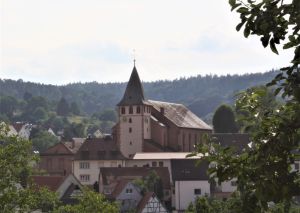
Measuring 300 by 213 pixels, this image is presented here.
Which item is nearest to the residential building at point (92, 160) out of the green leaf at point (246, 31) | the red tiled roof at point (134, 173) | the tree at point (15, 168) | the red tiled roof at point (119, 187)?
the red tiled roof at point (134, 173)

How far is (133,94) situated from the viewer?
116938 millimetres

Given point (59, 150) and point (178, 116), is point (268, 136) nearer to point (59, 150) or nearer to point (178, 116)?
point (178, 116)

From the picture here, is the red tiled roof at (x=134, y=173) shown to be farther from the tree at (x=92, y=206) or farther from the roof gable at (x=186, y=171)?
the tree at (x=92, y=206)

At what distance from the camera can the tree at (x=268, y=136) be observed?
9.28 m

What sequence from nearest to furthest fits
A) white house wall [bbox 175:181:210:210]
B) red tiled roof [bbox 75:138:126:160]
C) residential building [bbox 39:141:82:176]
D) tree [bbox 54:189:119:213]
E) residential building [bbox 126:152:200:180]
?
tree [bbox 54:189:119:213]
white house wall [bbox 175:181:210:210]
residential building [bbox 126:152:200:180]
red tiled roof [bbox 75:138:126:160]
residential building [bbox 39:141:82:176]

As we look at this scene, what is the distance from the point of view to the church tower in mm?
114375

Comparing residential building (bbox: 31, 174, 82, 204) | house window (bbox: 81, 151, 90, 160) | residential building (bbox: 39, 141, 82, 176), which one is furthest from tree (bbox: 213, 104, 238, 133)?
residential building (bbox: 31, 174, 82, 204)

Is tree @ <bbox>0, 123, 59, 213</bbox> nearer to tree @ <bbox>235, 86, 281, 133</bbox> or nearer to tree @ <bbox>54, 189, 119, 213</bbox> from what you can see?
tree @ <bbox>54, 189, 119, 213</bbox>

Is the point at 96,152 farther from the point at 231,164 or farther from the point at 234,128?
the point at 231,164

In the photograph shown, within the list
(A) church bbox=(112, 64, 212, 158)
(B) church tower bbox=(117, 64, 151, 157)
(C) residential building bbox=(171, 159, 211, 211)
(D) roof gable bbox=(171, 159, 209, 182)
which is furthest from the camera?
(A) church bbox=(112, 64, 212, 158)

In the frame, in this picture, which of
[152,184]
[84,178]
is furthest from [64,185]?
[84,178]

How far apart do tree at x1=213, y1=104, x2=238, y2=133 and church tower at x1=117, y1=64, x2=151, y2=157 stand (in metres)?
19.8

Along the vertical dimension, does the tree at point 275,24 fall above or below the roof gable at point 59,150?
above

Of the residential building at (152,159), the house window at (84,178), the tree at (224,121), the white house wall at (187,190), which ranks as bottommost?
the house window at (84,178)
